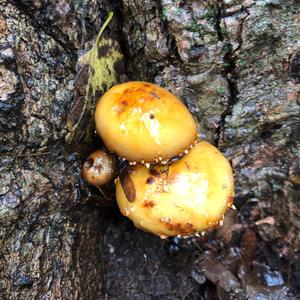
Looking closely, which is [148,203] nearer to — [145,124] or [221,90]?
[145,124]

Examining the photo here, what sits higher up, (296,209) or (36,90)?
(36,90)

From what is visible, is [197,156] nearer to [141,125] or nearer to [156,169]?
[156,169]

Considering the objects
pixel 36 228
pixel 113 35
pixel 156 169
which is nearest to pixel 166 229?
pixel 156 169

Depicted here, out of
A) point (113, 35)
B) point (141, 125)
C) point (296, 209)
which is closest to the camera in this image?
point (141, 125)

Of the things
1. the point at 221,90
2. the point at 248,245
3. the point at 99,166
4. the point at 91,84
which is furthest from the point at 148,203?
the point at 248,245

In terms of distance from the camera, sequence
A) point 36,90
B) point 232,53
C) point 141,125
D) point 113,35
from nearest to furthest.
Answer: point 141,125 < point 36,90 < point 232,53 < point 113,35

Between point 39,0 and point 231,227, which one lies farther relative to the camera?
point 231,227

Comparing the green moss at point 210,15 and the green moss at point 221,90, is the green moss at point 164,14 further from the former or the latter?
the green moss at point 221,90
